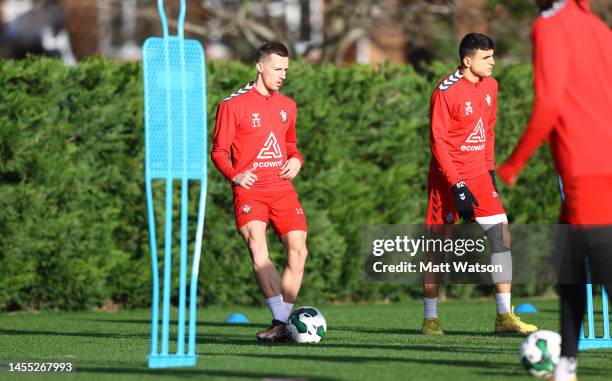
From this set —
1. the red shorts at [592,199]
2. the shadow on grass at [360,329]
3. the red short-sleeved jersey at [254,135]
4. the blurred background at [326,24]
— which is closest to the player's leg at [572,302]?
the red shorts at [592,199]

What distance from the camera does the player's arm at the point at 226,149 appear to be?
9.59 m

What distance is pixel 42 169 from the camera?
13938 millimetres

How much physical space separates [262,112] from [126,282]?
525 cm

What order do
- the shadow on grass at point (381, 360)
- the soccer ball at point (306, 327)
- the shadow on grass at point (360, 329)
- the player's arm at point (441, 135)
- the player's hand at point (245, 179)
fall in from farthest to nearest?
the shadow on grass at point (360, 329), the player's arm at point (441, 135), the soccer ball at point (306, 327), the player's hand at point (245, 179), the shadow on grass at point (381, 360)

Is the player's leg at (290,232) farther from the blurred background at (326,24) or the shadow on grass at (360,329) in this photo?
the blurred background at (326,24)

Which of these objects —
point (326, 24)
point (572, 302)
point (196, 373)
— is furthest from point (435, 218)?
point (326, 24)

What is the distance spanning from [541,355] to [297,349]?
96.7 inches

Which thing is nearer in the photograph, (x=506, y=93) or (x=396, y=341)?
(x=396, y=341)

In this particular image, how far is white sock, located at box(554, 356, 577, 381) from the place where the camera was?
6648 millimetres

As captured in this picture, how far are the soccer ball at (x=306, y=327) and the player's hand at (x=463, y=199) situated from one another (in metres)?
1.48

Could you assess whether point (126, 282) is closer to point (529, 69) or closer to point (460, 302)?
point (460, 302)

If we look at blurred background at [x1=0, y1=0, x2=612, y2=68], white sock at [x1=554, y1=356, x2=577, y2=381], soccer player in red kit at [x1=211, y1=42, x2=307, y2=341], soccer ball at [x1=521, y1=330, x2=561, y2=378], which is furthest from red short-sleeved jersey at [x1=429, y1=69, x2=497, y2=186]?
blurred background at [x1=0, y1=0, x2=612, y2=68]

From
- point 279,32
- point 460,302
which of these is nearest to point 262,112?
point 460,302

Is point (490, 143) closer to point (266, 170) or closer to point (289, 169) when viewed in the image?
Answer: point (289, 169)
